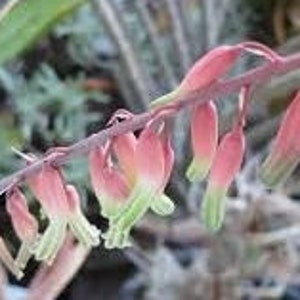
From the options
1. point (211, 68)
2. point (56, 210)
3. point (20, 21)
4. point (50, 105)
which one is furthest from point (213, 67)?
point (50, 105)

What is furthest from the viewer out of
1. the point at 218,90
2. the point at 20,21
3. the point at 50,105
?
the point at 50,105

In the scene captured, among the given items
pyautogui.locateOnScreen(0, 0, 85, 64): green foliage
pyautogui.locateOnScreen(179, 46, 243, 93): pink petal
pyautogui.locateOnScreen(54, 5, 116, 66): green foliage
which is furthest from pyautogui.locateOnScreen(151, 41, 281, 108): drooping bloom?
pyautogui.locateOnScreen(54, 5, 116, 66): green foliage

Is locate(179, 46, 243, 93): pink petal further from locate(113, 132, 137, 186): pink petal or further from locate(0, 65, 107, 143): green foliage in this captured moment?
locate(0, 65, 107, 143): green foliage

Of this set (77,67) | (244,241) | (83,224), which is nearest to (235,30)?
(77,67)

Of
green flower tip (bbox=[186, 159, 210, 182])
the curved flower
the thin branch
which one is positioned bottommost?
green flower tip (bbox=[186, 159, 210, 182])

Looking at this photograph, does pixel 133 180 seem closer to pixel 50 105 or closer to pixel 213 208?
pixel 213 208

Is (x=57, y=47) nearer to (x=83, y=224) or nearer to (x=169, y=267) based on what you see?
(x=169, y=267)

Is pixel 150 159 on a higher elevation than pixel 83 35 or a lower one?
higher
